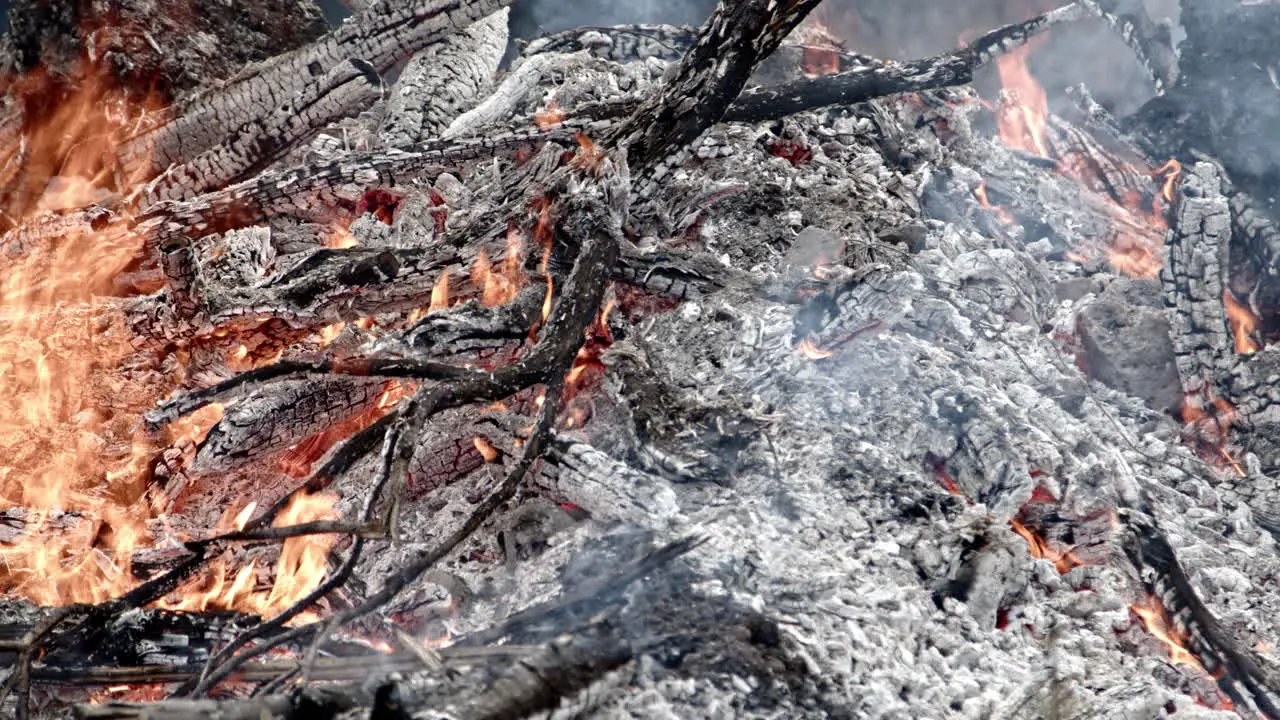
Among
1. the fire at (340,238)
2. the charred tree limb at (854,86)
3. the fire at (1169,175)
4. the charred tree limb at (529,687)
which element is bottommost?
the charred tree limb at (529,687)

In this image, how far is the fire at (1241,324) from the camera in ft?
15.9

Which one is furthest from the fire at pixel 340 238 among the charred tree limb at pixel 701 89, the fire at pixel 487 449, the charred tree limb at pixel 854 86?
the charred tree limb at pixel 854 86

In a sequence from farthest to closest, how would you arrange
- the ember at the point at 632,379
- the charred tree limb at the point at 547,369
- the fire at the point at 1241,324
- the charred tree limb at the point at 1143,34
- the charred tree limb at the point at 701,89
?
the charred tree limb at the point at 1143,34, the fire at the point at 1241,324, the charred tree limb at the point at 701,89, the charred tree limb at the point at 547,369, the ember at the point at 632,379

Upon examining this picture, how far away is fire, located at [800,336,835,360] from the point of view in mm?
3969

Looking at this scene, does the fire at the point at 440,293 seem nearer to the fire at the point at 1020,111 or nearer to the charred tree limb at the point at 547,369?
the charred tree limb at the point at 547,369

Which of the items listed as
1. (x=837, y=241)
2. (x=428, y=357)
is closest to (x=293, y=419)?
(x=428, y=357)

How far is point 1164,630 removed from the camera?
299 centimetres

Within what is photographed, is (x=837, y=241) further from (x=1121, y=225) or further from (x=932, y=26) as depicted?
(x=932, y=26)

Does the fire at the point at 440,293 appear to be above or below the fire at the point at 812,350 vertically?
below

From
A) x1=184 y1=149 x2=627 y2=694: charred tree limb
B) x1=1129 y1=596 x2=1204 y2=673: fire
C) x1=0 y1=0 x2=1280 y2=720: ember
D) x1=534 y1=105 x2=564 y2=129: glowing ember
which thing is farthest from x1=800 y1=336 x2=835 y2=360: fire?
x1=534 y1=105 x2=564 y2=129: glowing ember

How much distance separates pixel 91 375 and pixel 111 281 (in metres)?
0.58

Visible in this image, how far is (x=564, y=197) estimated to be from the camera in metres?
4.21

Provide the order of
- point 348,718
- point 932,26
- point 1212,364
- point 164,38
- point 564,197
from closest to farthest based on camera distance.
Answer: point 348,718, point 564,197, point 1212,364, point 164,38, point 932,26

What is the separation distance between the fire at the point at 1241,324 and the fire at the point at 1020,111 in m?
1.99
